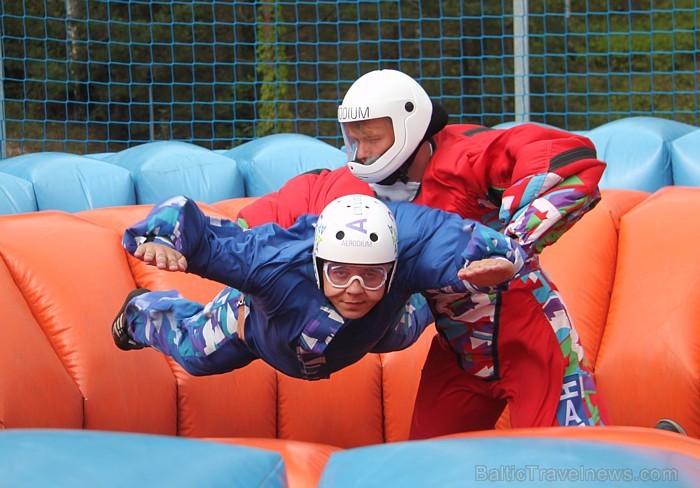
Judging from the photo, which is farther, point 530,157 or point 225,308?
point 225,308

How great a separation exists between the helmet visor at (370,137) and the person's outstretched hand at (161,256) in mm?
605

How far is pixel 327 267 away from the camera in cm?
247

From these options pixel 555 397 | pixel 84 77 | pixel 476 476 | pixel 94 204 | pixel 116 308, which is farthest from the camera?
pixel 84 77

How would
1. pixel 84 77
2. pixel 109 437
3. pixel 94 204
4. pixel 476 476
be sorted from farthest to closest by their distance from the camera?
1. pixel 84 77
2. pixel 94 204
3. pixel 109 437
4. pixel 476 476

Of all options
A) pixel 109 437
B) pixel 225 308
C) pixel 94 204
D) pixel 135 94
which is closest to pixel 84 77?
pixel 135 94

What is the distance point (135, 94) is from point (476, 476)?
7553 millimetres

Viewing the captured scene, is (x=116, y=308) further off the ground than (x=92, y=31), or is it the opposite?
(x=92, y=31)

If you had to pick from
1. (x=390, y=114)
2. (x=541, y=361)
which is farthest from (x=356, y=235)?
(x=541, y=361)

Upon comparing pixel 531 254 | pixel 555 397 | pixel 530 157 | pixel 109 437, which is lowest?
pixel 555 397

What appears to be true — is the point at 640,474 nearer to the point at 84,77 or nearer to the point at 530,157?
the point at 530,157

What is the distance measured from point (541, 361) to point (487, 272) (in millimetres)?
550

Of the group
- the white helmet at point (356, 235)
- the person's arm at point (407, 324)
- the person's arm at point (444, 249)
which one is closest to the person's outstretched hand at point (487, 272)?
the person's arm at point (444, 249)

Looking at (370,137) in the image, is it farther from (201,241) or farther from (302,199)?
(201,241)

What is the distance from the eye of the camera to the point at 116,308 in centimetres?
357
